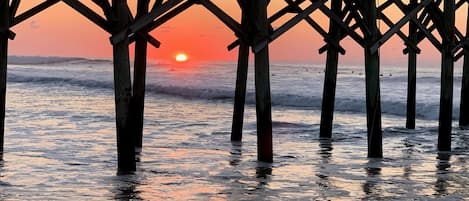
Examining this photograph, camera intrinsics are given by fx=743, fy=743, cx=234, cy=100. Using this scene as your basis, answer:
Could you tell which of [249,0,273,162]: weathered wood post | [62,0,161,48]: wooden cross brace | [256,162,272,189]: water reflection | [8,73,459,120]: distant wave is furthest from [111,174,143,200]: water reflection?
[8,73,459,120]: distant wave

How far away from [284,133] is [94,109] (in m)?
8.72

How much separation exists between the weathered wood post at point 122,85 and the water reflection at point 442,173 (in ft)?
10.8

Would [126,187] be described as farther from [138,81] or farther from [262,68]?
[138,81]

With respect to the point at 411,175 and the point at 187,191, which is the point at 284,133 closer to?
the point at 411,175

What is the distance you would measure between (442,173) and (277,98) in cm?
2019

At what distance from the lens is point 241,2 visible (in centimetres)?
855

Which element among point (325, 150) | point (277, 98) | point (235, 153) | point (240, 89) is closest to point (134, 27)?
point (235, 153)

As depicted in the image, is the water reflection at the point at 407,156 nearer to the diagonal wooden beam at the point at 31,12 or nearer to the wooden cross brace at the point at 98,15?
the wooden cross brace at the point at 98,15

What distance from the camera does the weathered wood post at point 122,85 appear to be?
7617mm

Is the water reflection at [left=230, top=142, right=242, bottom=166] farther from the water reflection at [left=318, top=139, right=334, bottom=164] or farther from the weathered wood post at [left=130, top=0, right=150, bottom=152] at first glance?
the weathered wood post at [left=130, top=0, right=150, bottom=152]

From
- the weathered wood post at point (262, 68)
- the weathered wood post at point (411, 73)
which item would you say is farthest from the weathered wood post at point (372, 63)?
the weathered wood post at point (411, 73)

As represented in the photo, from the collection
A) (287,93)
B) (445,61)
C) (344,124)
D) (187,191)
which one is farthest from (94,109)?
(187,191)

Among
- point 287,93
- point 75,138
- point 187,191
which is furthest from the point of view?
point 287,93

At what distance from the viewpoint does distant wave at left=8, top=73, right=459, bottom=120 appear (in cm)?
2366
